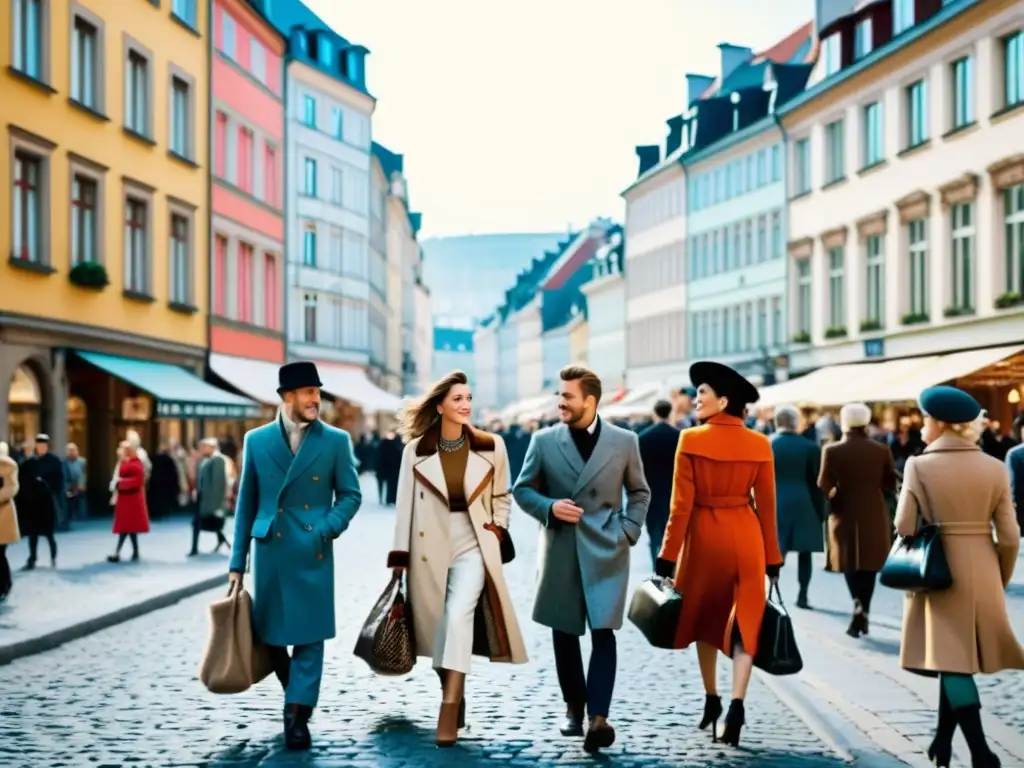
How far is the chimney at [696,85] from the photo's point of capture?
231ft

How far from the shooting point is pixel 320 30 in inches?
2494

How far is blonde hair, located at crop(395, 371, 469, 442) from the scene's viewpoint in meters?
8.43

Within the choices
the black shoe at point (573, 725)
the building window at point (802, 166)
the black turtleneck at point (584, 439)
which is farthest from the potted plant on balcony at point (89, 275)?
the building window at point (802, 166)

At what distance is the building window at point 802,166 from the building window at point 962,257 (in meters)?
12.5

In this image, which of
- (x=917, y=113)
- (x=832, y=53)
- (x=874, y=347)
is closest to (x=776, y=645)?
(x=917, y=113)

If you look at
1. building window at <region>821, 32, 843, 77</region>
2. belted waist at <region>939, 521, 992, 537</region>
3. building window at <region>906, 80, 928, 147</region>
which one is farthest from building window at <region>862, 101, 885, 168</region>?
belted waist at <region>939, 521, 992, 537</region>

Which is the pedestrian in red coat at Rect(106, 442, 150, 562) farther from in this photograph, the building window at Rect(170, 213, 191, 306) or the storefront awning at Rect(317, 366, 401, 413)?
the storefront awning at Rect(317, 366, 401, 413)

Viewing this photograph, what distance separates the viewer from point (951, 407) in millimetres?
7484

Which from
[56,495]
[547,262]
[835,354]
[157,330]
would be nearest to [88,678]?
[56,495]

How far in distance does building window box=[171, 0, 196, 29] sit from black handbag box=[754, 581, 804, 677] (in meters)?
31.0

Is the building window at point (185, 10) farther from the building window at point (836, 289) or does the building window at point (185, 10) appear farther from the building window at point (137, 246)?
the building window at point (836, 289)

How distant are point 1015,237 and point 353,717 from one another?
27.5m

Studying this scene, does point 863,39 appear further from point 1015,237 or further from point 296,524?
point 296,524

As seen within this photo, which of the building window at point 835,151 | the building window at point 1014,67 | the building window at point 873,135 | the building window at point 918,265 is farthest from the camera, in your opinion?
the building window at point 835,151
